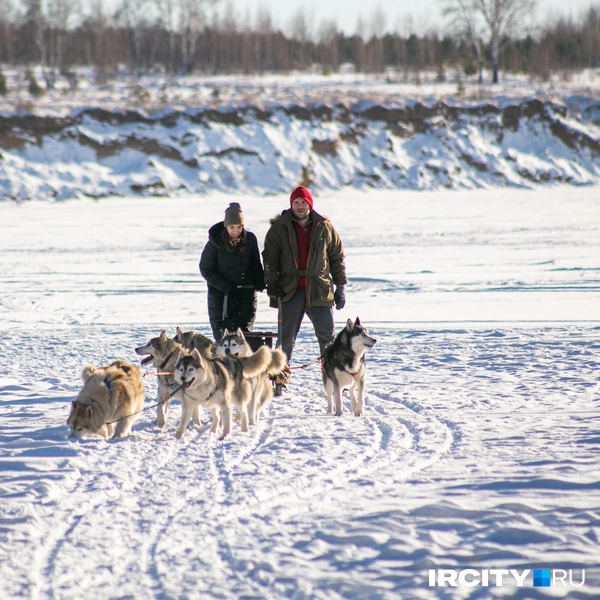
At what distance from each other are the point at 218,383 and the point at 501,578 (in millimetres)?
2559

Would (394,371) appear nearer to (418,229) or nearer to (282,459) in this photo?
(282,459)

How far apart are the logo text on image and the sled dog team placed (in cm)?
236

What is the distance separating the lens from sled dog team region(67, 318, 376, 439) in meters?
5.10

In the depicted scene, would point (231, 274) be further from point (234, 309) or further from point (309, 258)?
point (309, 258)

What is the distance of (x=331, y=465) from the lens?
4.57 metres

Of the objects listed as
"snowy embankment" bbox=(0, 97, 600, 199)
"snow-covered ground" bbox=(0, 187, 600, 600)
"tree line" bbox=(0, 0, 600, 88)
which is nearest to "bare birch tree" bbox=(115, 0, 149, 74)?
"tree line" bbox=(0, 0, 600, 88)

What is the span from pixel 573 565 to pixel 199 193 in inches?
897

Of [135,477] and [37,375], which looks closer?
[135,477]

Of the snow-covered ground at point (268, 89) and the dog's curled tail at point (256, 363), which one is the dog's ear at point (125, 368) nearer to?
the dog's curled tail at point (256, 363)

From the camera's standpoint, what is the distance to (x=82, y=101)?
95.6ft

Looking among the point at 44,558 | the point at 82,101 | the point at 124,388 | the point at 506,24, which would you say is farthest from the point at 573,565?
the point at 506,24

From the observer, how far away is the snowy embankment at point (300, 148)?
83.0 feet

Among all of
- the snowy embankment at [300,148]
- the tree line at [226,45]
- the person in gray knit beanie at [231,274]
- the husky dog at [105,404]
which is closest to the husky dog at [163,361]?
the husky dog at [105,404]

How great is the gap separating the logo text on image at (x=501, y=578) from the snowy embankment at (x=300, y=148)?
72.6ft
